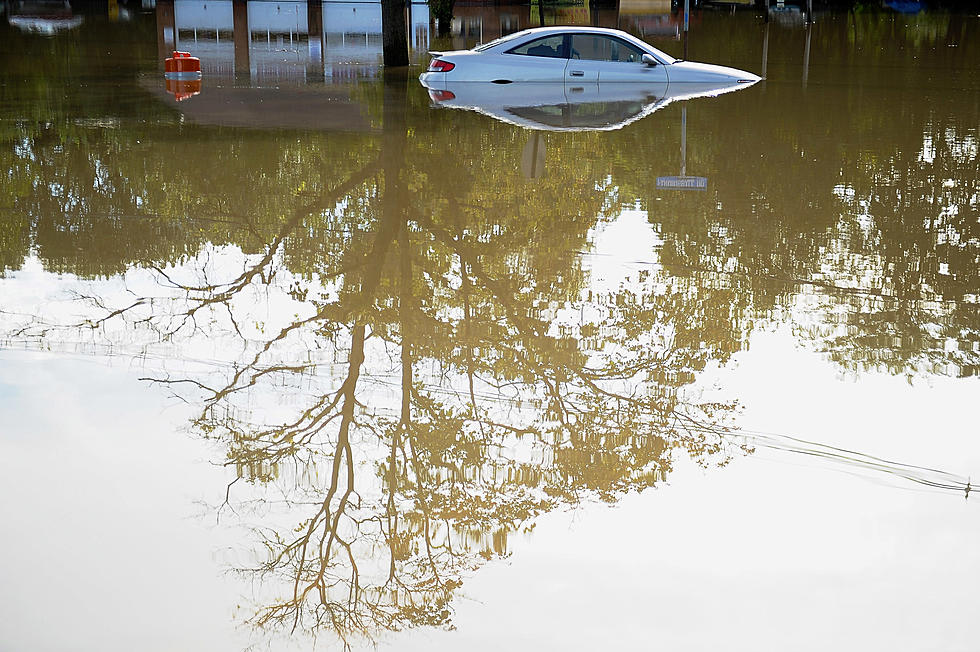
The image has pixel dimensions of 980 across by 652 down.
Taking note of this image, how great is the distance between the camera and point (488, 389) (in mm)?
7035

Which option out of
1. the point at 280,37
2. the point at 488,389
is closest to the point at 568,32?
the point at 488,389

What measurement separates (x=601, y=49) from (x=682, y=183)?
31.1 feet

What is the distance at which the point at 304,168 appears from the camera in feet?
44.1

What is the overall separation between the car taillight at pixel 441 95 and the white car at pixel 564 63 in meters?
0.26

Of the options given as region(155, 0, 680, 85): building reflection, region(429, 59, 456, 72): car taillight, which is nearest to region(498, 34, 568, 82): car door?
region(429, 59, 456, 72): car taillight

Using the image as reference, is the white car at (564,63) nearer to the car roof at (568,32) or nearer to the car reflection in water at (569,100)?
the car roof at (568,32)

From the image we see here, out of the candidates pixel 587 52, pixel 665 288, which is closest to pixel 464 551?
pixel 665 288

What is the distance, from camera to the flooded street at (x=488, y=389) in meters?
4.68

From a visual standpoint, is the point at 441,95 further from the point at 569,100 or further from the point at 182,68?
the point at 182,68

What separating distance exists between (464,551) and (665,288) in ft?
14.7

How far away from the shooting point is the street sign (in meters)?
12.4

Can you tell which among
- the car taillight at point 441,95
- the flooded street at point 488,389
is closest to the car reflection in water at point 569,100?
the car taillight at point 441,95

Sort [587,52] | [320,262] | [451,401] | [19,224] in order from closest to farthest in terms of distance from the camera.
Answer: [451,401] < [320,262] < [19,224] < [587,52]

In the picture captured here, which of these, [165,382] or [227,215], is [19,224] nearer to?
[227,215]
